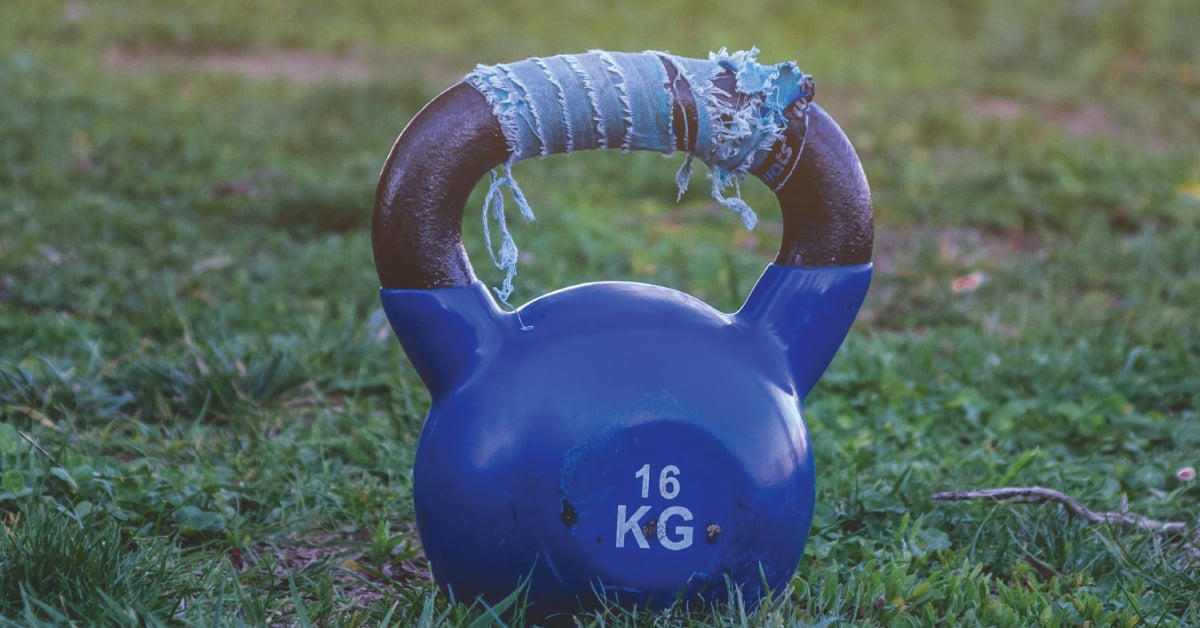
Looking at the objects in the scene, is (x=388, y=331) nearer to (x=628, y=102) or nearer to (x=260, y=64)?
(x=628, y=102)

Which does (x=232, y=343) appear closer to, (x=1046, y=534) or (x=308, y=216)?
(x=308, y=216)

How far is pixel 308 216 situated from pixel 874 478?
2.82 meters

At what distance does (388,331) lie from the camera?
11.8ft

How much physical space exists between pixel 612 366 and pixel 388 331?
176 centimetres

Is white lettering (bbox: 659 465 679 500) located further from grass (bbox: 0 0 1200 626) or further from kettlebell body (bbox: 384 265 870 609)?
grass (bbox: 0 0 1200 626)

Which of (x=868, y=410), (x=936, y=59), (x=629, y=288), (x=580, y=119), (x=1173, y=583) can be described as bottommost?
(x=936, y=59)

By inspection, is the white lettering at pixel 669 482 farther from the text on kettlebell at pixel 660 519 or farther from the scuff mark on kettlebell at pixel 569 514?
the scuff mark on kettlebell at pixel 569 514

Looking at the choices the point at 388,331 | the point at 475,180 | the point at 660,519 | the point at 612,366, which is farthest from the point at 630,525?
the point at 388,331

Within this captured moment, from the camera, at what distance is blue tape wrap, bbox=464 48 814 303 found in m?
1.99

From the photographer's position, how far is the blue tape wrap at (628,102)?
1994 mm

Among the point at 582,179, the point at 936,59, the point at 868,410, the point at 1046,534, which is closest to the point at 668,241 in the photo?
the point at 582,179

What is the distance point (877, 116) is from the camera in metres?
7.05

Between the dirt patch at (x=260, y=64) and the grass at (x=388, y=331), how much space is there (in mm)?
44

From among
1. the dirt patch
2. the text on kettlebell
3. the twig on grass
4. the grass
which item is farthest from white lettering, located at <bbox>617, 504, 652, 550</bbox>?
the dirt patch
